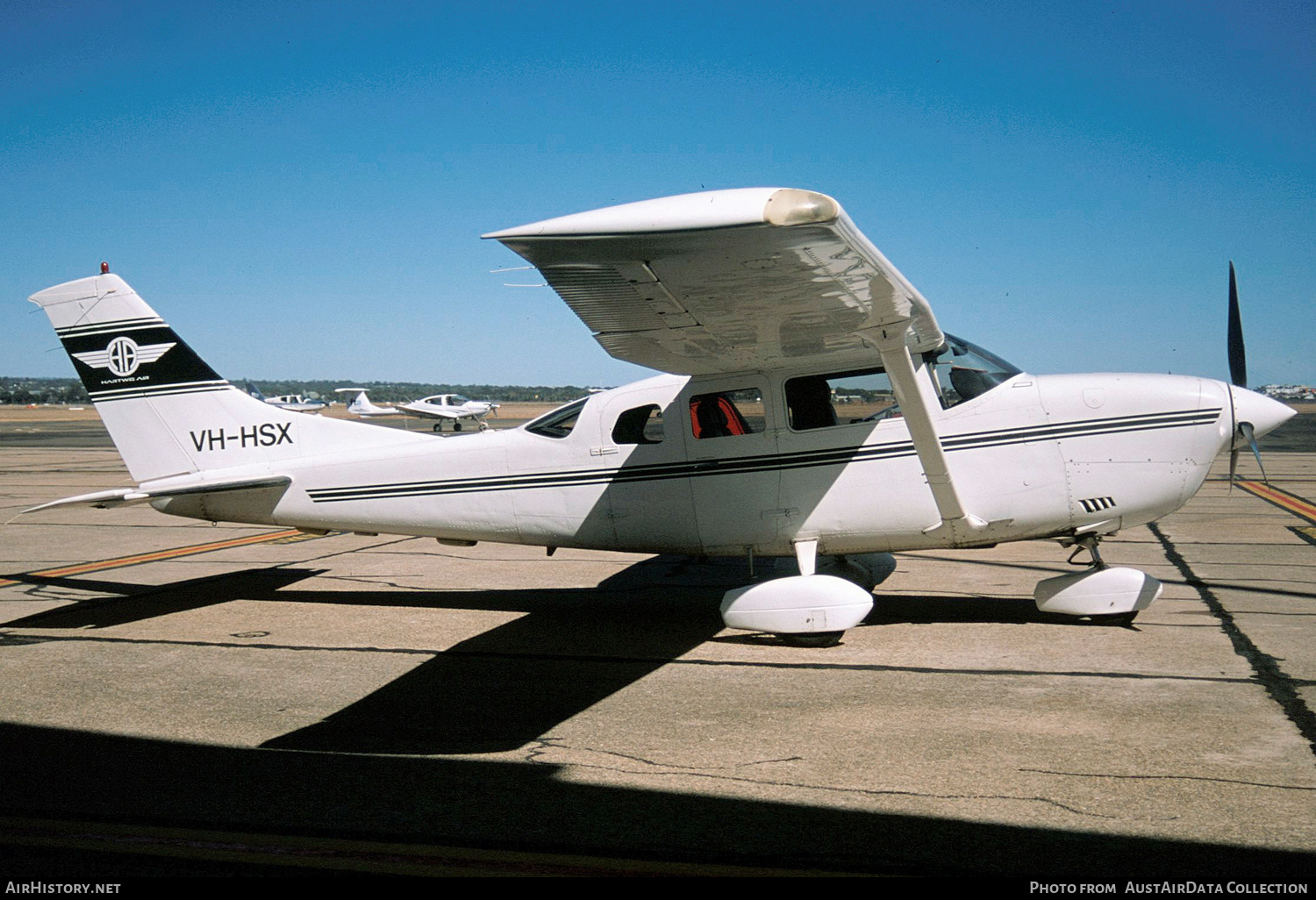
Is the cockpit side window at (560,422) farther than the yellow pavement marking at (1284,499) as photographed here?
No

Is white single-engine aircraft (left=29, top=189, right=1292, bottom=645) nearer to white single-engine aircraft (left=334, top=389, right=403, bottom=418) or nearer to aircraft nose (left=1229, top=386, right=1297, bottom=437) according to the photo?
aircraft nose (left=1229, top=386, right=1297, bottom=437)

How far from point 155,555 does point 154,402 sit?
405 centimetres

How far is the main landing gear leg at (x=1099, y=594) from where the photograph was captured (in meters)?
7.09

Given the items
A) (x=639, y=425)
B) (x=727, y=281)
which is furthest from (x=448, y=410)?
(x=727, y=281)

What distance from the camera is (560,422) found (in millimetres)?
8055

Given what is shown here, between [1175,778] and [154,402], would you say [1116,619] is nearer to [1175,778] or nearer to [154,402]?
[1175,778]

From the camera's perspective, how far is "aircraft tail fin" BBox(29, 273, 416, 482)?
8.75 metres

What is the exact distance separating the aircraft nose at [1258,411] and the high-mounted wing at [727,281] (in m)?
2.26

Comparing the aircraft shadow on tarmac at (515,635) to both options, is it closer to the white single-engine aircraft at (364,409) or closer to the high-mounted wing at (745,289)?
the high-mounted wing at (745,289)

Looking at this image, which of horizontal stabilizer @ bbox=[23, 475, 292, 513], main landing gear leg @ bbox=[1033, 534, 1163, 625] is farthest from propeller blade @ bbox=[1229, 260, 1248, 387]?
horizontal stabilizer @ bbox=[23, 475, 292, 513]

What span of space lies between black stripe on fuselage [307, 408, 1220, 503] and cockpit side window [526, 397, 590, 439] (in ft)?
1.17

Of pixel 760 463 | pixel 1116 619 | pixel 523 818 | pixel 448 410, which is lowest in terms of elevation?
pixel 1116 619

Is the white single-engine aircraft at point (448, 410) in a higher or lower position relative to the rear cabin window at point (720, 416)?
lower

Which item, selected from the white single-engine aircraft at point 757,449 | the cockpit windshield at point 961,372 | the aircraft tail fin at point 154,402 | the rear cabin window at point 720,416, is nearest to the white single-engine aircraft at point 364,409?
the aircraft tail fin at point 154,402
